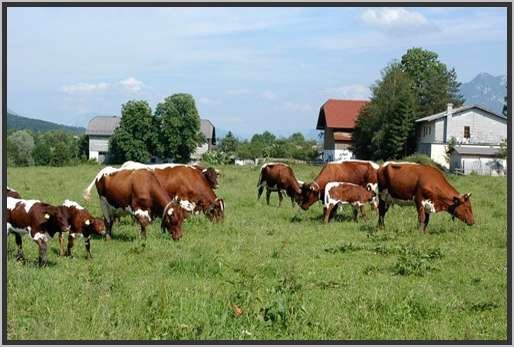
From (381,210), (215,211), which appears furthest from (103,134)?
(381,210)

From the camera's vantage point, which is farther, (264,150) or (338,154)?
(264,150)

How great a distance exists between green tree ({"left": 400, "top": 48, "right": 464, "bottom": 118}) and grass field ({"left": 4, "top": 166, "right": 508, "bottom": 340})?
6192 cm

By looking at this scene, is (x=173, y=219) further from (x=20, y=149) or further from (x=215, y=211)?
(x=20, y=149)

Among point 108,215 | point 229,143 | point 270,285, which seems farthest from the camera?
point 229,143

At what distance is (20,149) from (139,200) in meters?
62.2

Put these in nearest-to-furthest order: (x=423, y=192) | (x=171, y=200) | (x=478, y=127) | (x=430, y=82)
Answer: (x=171, y=200)
(x=423, y=192)
(x=478, y=127)
(x=430, y=82)

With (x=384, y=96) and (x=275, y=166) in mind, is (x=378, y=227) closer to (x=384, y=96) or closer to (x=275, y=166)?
(x=275, y=166)

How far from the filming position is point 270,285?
31.6 ft

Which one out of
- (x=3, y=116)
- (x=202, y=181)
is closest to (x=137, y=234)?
(x=202, y=181)

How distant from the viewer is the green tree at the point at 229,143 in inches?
3807

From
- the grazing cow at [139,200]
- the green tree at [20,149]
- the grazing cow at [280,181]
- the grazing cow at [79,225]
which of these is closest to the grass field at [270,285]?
the grazing cow at [79,225]

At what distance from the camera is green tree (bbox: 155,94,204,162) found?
67625mm

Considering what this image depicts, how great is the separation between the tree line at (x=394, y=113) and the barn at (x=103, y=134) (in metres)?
19.3

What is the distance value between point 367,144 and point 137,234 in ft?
191
